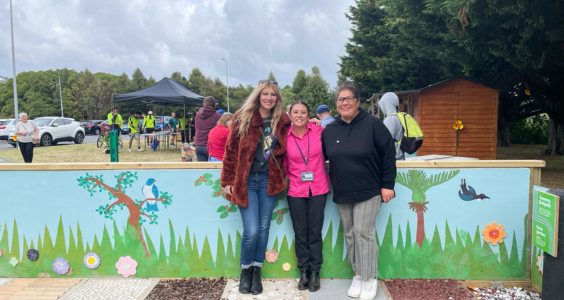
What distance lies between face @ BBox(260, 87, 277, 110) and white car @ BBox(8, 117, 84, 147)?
754 inches

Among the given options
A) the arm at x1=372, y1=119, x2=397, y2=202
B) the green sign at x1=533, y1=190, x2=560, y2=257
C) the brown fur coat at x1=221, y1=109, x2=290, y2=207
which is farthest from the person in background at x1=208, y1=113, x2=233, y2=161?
the green sign at x1=533, y1=190, x2=560, y2=257

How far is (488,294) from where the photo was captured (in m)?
3.21

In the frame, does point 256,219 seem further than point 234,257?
No

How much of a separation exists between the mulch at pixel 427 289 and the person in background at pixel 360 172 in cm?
26

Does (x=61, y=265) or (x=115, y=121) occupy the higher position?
(x=115, y=121)

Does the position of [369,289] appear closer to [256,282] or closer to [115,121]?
[256,282]

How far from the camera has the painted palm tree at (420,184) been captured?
3348mm

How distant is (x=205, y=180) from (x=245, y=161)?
0.59 meters

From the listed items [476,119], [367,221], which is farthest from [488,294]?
[476,119]

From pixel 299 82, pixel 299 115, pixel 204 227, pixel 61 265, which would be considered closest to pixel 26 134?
pixel 61 265

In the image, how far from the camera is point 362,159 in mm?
2979

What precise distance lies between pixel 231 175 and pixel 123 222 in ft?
3.99

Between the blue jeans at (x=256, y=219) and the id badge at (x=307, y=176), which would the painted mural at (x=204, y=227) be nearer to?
the blue jeans at (x=256, y=219)

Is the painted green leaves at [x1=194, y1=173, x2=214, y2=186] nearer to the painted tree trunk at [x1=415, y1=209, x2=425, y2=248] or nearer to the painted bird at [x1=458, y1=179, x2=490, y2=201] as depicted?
the painted tree trunk at [x1=415, y1=209, x2=425, y2=248]
